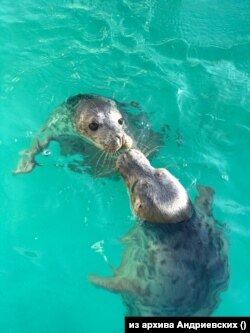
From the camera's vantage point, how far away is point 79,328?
12336mm

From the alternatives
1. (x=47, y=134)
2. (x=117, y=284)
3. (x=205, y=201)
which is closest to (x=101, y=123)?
(x=47, y=134)

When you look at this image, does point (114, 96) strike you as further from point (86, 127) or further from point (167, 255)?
point (167, 255)

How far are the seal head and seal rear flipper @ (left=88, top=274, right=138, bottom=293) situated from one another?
6.67 ft

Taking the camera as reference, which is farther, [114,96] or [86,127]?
[114,96]

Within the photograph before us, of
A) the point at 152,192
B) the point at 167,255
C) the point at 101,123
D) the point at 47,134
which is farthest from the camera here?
the point at 47,134

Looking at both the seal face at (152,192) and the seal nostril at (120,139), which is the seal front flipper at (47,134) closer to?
the seal nostril at (120,139)

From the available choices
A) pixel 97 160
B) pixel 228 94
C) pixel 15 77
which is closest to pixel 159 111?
pixel 228 94

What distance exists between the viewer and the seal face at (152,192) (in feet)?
19.1

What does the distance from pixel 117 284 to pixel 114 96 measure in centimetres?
435

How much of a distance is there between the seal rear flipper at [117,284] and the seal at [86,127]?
2018mm

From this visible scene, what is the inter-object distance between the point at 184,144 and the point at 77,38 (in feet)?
10.8

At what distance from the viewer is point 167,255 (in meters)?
6.45

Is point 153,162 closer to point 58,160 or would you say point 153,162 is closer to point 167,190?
point 58,160

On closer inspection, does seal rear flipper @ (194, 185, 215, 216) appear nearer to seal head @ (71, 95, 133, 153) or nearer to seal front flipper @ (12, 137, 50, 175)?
seal head @ (71, 95, 133, 153)
